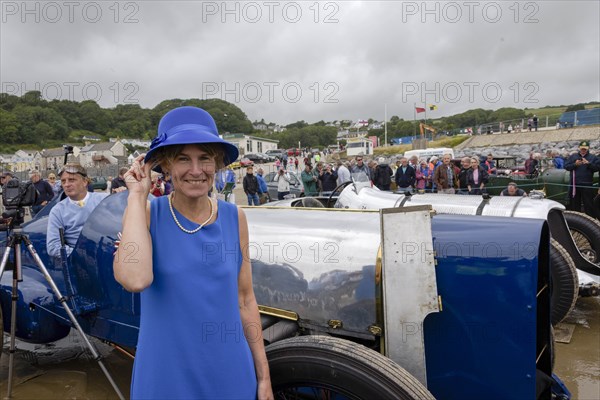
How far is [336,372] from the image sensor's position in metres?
1.74

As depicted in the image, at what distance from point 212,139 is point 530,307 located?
1.67 m

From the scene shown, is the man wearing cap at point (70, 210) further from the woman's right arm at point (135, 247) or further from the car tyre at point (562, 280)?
the car tyre at point (562, 280)

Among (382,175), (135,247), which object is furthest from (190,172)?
(382,175)

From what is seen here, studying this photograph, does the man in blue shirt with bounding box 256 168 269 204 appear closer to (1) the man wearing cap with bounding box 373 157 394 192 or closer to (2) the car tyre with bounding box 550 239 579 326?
(1) the man wearing cap with bounding box 373 157 394 192

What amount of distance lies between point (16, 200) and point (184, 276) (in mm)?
2948

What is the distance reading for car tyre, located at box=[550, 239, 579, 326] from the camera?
412cm

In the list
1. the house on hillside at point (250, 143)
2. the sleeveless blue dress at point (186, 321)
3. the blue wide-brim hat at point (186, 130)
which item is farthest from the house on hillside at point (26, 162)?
the sleeveless blue dress at point (186, 321)

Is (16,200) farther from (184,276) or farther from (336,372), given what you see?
(336,372)

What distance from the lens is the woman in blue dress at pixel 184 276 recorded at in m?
1.31

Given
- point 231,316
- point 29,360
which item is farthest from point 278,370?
point 29,360

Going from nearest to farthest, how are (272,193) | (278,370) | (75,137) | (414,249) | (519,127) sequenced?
(278,370), (414,249), (272,193), (519,127), (75,137)

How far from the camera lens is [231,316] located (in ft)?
4.68

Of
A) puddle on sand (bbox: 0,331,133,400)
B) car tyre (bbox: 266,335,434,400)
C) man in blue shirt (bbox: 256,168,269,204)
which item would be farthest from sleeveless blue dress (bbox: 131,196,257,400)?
man in blue shirt (bbox: 256,168,269,204)

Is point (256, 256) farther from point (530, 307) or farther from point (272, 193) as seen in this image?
point (272, 193)
